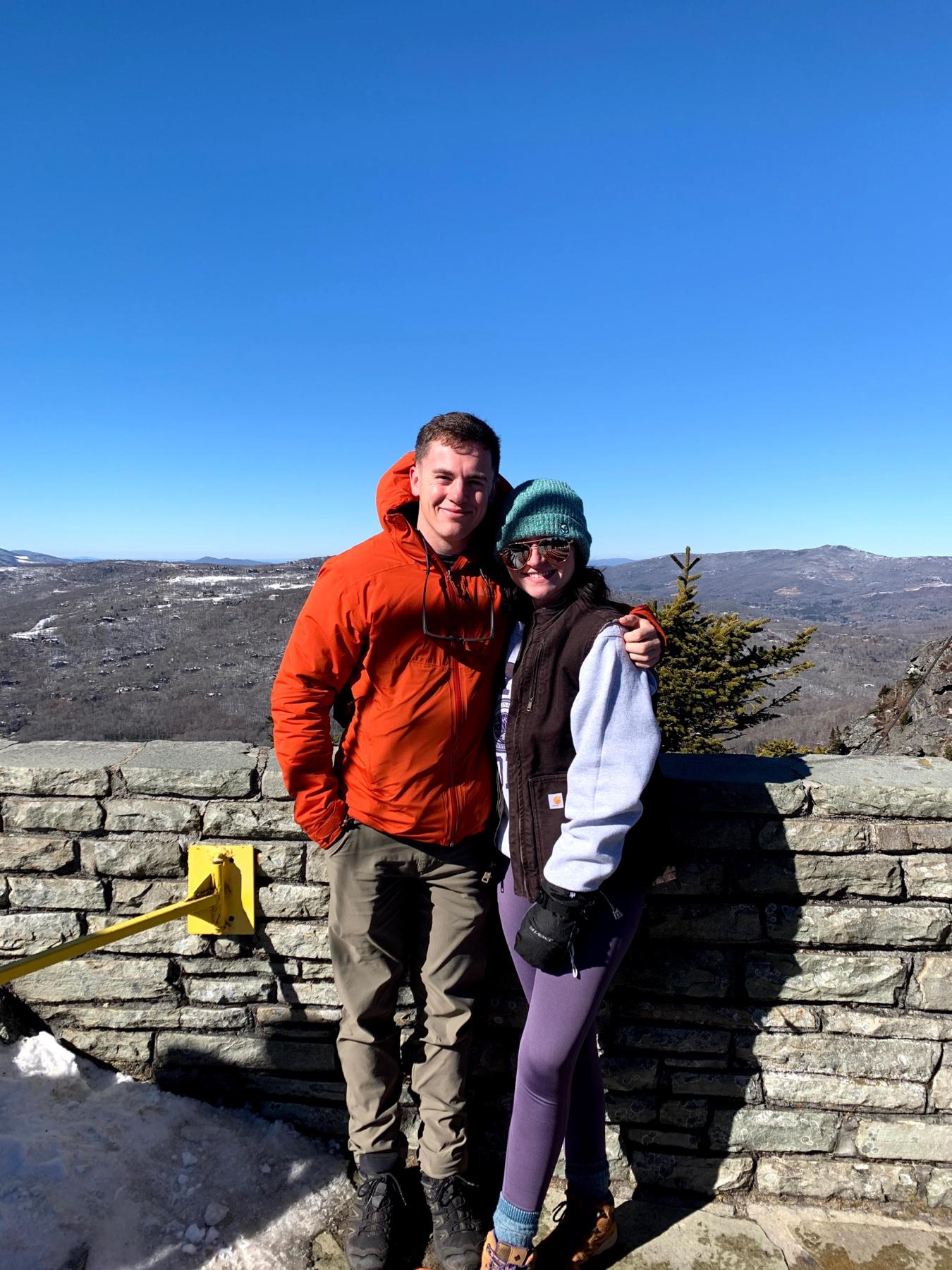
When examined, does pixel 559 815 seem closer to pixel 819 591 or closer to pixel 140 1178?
pixel 140 1178

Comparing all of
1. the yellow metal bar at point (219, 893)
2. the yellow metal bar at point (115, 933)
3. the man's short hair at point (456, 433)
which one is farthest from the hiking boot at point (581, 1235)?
the man's short hair at point (456, 433)

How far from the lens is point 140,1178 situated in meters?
2.39

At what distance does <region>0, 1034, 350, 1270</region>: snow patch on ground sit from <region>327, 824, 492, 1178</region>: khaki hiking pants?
39 centimetres

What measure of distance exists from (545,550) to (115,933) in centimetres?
189

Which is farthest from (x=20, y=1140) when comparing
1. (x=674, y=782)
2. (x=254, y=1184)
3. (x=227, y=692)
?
(x=227, y=692)

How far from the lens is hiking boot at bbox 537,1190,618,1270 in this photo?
88.3 inches

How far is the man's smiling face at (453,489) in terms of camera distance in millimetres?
2062

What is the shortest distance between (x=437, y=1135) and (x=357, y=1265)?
0.43 m

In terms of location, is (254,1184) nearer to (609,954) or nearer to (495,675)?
(609,954)

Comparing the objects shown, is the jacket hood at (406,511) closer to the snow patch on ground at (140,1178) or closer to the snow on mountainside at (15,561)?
the snow patch on ground at (140,1178)

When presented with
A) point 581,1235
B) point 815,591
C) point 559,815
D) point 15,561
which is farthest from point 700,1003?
point 815,591

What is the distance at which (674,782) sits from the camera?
7.91 ft

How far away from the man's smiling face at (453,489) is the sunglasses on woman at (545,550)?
179 mm

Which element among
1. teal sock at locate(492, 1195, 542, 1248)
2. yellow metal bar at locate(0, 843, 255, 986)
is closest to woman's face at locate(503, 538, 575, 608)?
yellow metal bar at locate(0, 843, 255, 986)
